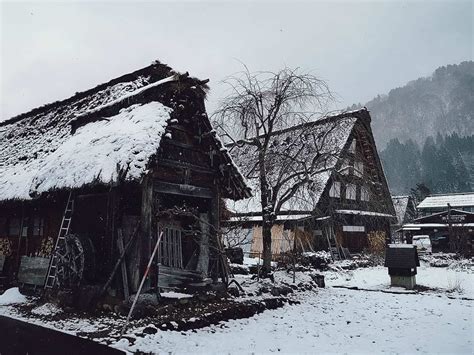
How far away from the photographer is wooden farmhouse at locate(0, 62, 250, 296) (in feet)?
28.6

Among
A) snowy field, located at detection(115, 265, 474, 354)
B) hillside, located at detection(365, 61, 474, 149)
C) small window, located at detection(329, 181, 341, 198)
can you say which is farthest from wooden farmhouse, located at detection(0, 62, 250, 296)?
hillside, located at detection(365, 61, 474, 149)

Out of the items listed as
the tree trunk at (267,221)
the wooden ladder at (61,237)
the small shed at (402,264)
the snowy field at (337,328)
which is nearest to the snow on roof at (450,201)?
the small shed at (402,264)

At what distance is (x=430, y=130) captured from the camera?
146625mm

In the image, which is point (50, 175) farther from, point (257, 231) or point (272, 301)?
point (257, 231)

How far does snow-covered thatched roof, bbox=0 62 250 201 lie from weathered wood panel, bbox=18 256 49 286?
190 centimetres

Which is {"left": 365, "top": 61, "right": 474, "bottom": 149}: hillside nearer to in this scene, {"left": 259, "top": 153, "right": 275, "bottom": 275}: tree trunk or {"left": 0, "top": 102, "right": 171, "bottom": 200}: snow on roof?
{"left": 259, "top": 153, "right": 275, "bottom": 275}: tree trunk

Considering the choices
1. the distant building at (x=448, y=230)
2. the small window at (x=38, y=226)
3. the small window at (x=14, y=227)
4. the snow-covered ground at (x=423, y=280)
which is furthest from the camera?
the distant building at (x=448, y=230)

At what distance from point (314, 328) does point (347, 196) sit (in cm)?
1728

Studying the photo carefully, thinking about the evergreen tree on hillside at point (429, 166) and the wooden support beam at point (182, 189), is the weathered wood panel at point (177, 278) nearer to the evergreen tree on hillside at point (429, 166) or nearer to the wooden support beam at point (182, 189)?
the wooden support beam at point (182, 189)

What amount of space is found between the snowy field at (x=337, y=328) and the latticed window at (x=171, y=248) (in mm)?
3560

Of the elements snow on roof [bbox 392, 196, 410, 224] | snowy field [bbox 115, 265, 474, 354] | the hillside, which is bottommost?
snowy field [bbox 115, 265, 474, 354]

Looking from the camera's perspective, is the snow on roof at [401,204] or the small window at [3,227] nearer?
the small window at [3,227]

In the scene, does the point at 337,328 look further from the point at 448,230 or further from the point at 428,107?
the point at 428,107

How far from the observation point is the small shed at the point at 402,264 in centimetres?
1320
